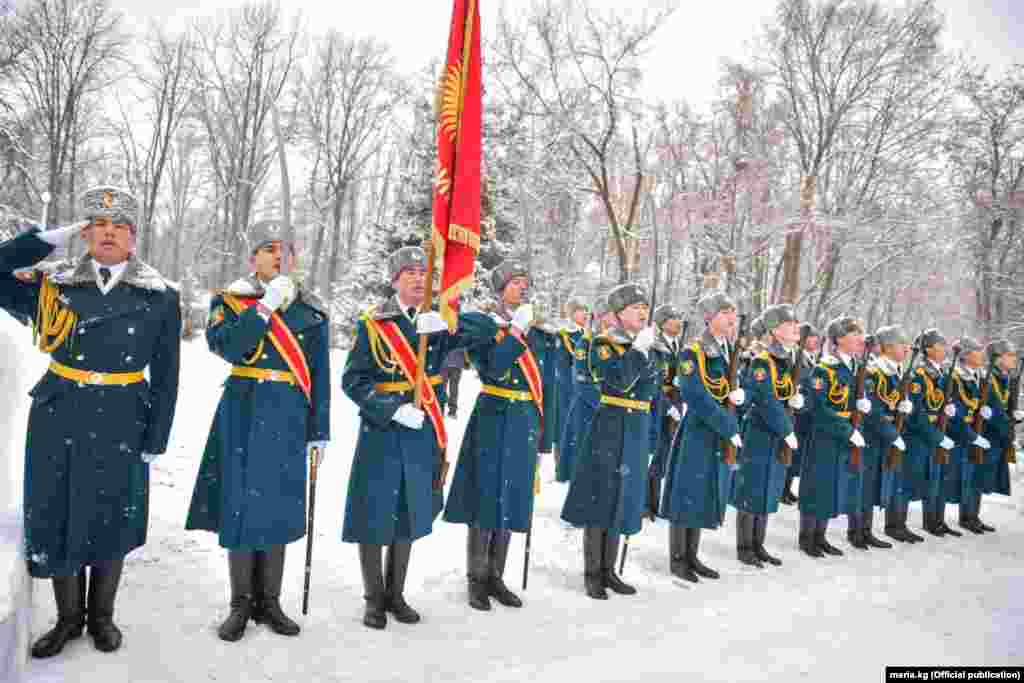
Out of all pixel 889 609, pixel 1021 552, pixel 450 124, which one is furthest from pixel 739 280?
pixel 450 124

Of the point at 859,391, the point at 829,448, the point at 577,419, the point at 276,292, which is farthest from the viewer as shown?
the point at 577,419

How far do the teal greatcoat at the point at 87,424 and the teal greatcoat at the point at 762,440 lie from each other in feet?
14.8

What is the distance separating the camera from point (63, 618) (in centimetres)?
307

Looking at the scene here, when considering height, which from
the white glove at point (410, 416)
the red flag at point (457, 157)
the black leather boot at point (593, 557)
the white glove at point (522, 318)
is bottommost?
the black leather boot at point (593, 557)

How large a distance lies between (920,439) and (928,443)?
9 cm

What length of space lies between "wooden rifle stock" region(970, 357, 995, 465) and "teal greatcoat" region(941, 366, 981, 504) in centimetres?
5

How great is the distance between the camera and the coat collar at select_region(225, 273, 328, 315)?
3.46 metres

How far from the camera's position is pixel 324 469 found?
24.3 feet

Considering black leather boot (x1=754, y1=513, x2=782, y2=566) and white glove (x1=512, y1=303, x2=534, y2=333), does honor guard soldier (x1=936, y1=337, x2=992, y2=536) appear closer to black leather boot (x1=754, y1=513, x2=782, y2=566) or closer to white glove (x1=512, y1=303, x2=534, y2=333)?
black leather boot (x1=754, y1=513, x2=782, y2=566)

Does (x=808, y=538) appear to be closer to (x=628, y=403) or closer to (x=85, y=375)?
(x=628, y=403)

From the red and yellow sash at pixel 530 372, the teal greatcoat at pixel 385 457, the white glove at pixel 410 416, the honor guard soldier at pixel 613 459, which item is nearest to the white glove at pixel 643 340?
the honor guard soldier at pixel 613 459

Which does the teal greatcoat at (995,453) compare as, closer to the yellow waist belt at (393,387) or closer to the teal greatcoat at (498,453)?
the teal greatcoat at (498,453)

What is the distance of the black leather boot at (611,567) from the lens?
4.71m

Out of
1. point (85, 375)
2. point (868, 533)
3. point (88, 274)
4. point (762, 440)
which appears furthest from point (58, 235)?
point (868, 533)
